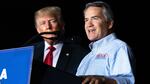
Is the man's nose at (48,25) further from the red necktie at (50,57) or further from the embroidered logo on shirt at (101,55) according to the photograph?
the embroidered logo on shirt at (101,55)

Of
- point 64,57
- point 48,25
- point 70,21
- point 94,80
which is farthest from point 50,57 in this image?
point 94,80

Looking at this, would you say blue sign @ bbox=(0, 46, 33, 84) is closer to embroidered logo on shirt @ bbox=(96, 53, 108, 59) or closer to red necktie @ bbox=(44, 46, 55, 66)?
embroidered logo on shirt @ bbox=(96, 53, 108, 59)

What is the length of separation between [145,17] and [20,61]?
178cm

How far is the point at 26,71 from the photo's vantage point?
1.53 metres

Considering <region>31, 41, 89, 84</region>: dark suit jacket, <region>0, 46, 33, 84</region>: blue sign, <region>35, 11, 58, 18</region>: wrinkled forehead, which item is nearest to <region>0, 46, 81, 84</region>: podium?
<region>0, 46, 33, 84</region>: blue sign

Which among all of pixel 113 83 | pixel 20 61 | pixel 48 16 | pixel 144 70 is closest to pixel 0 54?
pixel 20 61

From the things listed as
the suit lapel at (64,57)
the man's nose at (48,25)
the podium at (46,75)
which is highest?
the podium at (46,75)

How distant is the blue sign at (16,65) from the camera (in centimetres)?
154

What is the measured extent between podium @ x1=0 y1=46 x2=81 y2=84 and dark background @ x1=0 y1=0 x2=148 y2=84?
1470mm

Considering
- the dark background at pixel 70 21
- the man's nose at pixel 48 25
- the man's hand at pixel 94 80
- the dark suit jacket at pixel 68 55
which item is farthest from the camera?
the dark background at pixel 70 21

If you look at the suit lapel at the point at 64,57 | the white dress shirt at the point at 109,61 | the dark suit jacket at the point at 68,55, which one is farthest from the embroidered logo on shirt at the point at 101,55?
the suit lapel at the point at 64,57

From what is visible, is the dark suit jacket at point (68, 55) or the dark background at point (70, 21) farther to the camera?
the dark background at point (70, 21)

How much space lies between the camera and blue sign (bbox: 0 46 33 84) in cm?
154

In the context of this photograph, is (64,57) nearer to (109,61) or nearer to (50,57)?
(50,57)
